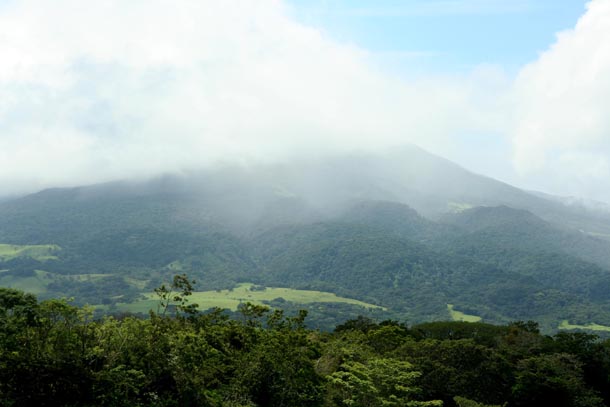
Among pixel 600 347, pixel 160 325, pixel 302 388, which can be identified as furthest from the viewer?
pixel 600 347

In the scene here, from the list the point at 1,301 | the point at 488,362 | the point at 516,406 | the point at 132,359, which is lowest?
the point at 516,406

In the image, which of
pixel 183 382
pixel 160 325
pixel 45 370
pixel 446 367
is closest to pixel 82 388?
pixel 45 370

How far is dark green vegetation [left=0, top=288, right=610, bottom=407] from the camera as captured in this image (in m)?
27.8

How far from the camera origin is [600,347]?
178 ft

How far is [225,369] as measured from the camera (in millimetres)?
35031

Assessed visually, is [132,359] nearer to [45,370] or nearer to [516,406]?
[45,370]

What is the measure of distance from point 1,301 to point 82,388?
7410 millimetres

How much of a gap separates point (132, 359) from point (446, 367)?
967 inches

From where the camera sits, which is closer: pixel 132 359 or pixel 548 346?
pixel 132 359

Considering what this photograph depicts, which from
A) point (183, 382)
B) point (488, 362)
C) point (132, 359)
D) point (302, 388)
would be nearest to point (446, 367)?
point (488, 362)

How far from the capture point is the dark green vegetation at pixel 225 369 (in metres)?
27.8

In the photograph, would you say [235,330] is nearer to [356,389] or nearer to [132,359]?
[132,359]

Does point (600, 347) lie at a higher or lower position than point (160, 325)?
lower

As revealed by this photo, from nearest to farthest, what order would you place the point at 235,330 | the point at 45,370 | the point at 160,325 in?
the point at 45,370, the point at 160,325, the point at 235,330
